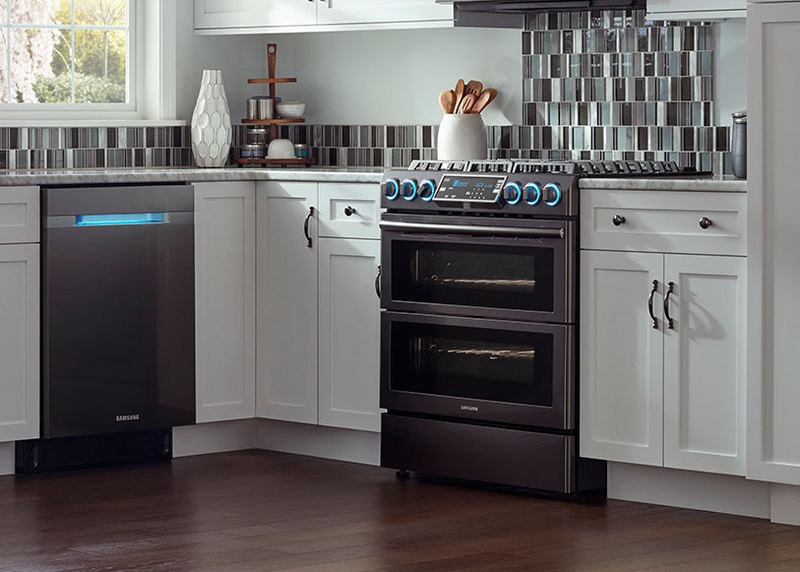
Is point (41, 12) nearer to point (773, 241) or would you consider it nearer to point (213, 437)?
point (213, 437)

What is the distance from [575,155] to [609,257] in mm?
808

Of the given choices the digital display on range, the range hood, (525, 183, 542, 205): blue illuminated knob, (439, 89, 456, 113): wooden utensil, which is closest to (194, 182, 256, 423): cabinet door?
(439, 89, 456, 113): wooden utensil

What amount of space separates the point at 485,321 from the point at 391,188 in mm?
501

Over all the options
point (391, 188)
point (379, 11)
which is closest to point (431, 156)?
point (379, 11)

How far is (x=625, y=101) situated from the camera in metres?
4.56

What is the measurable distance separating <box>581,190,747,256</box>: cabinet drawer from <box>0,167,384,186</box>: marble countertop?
2.46 ft

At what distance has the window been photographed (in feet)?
16.2

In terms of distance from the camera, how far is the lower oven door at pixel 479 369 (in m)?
4.03

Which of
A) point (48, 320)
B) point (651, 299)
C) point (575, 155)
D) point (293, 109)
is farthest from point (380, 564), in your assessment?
point (293, 109)

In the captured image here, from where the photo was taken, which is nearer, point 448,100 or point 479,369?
point 479,369

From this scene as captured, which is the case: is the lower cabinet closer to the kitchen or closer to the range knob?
the kitchen

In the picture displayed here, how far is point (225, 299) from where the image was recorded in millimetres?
4664

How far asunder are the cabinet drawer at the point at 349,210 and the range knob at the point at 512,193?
0.50m

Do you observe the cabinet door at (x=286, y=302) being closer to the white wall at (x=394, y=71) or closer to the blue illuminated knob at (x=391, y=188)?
the blue illuminated knob at (x=391, y=188)
